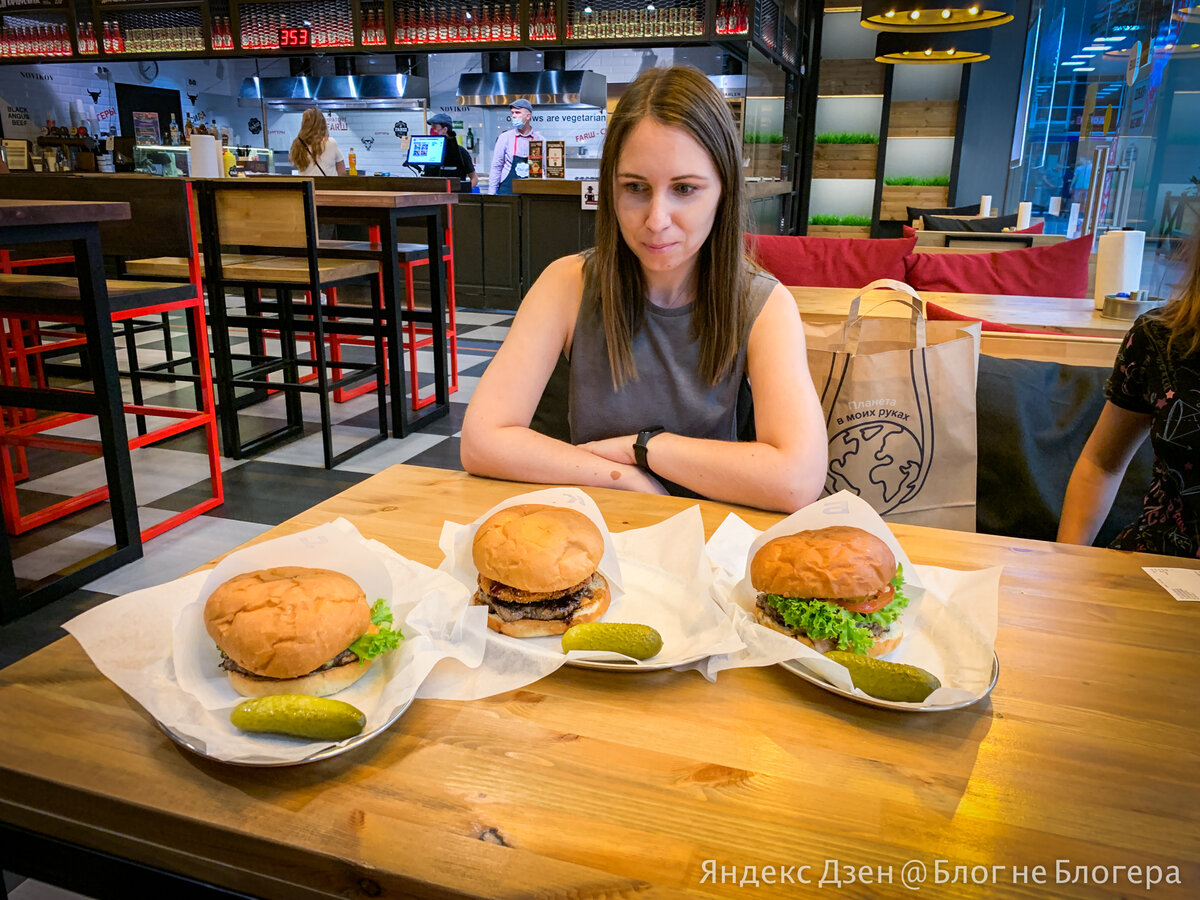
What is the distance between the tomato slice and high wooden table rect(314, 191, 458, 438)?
10.6 ft

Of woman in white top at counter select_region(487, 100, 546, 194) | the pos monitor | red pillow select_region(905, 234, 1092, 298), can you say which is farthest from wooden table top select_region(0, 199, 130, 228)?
woman in white top at counter select_region(487, 100, 546, 194)

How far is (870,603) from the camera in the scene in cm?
82

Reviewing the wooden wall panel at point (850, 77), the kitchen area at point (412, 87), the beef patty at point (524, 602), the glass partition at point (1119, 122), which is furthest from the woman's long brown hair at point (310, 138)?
the beef patty at point (524, 602)

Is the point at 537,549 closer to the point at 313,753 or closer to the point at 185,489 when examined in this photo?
the point at 313,753

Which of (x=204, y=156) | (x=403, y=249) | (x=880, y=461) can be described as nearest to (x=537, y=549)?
(x=880, y=461)

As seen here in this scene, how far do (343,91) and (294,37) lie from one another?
2040 mm

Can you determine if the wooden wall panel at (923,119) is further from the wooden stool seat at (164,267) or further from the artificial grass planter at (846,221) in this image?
the wooden stool seat at (164,267)

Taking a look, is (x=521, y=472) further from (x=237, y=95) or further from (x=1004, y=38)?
(x=237, y=95)

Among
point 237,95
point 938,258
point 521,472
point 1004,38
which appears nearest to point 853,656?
point 521,472

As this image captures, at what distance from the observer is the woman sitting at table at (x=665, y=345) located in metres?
1.24

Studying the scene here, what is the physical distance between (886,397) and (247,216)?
9.13ft

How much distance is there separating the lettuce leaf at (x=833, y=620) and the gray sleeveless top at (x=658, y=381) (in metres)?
0.68

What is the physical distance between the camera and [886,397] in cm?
150

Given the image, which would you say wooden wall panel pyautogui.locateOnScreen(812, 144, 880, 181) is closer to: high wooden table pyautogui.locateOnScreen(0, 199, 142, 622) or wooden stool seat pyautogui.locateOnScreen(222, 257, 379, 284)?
wooden stool seat pyautogui.locateOnScreen(222, 257, 379, 284)
